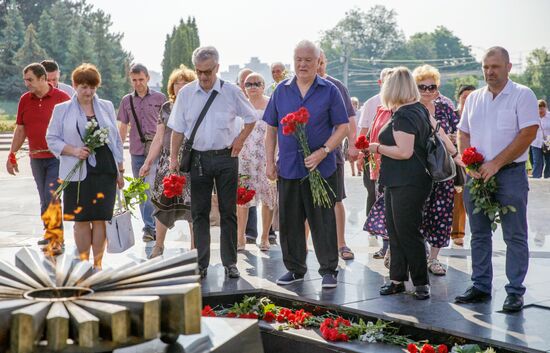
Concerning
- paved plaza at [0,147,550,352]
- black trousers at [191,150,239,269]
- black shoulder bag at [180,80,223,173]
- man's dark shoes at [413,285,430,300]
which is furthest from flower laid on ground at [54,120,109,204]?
man's dark shoes at [413,285,430,300]

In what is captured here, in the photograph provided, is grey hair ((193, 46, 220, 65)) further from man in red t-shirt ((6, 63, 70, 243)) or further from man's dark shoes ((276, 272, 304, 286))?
man in red t-shirt ((6, 63, 70, 243))

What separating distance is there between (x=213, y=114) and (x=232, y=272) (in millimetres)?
1413

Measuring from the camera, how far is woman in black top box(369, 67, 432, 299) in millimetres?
6238

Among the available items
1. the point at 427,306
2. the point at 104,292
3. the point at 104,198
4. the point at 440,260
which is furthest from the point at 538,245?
the point at 104,292

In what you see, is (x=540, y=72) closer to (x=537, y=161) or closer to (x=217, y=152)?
(x=537, y=161)

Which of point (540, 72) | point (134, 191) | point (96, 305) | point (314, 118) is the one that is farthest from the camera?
point (540, 72)

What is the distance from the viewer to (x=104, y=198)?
747 centimetres

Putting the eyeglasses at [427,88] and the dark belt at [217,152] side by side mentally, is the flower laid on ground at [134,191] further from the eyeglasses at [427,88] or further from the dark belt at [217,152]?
the eyeglasses at [427,88]

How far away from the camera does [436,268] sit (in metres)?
7.38

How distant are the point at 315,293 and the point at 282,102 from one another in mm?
1650

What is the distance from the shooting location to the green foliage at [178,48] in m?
61.5

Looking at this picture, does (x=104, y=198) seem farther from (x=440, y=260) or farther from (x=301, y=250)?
(x=440, y=260)

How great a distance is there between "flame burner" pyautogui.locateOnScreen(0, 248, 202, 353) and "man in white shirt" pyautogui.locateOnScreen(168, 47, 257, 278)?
8.76ft

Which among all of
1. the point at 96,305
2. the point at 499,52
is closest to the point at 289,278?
the point at 499,52
